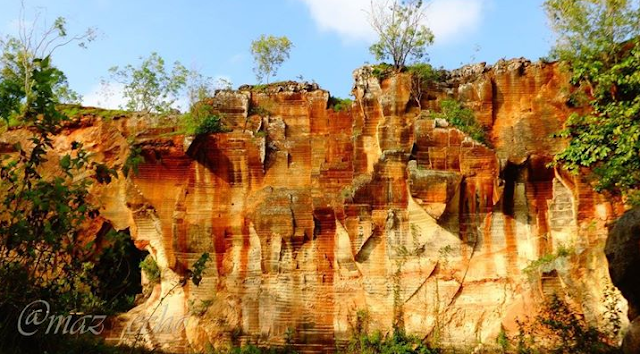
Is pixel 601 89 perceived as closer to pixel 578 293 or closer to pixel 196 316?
pixel 578 293

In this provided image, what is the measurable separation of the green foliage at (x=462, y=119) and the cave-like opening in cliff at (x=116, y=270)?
876cm

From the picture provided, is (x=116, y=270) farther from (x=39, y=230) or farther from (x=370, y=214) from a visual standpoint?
(x=370, y=214)

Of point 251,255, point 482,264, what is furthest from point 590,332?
point 251,255

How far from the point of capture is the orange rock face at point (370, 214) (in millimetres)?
13625

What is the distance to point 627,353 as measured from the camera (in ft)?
23.1

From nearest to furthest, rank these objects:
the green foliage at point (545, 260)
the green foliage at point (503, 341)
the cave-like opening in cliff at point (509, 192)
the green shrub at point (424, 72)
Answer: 1. the green foliage at point (503, 341)
2. the green foliage at point (545, 260)
3. the cave-like opening in cliff at point (509, 192)
4. the green shrub at point (424, 72)

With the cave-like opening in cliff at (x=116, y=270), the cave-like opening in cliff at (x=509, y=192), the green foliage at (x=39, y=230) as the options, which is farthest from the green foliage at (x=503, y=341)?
the green foliage at (x=39, y=230)

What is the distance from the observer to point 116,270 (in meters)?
4.38

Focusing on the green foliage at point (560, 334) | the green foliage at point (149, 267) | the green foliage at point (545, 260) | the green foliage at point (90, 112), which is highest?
the green foliage at point (90, 112)

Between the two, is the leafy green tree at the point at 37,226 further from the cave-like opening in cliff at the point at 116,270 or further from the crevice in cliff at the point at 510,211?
the crevice in cliff at the point at 510,211

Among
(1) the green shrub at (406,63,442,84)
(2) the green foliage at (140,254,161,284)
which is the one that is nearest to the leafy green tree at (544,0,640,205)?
(1) the green shrub at (406,63,442,84)

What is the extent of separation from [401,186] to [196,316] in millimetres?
6671

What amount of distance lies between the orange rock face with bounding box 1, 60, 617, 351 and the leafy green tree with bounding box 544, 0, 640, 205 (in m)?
0.60

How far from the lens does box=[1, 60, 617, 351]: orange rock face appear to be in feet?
44.7
